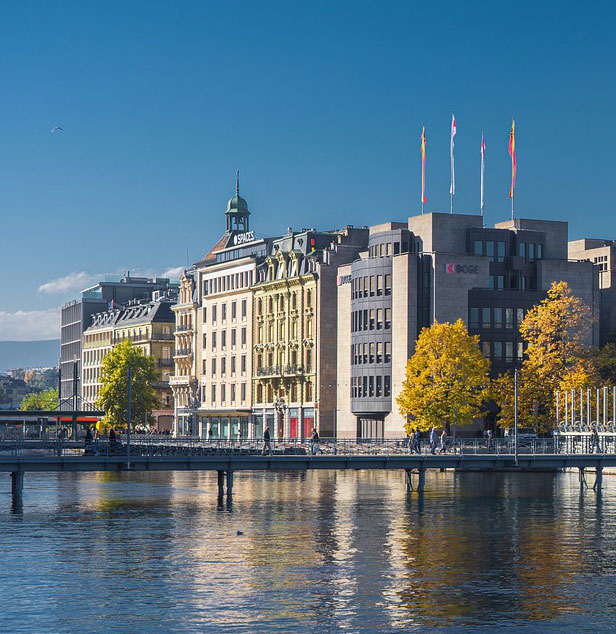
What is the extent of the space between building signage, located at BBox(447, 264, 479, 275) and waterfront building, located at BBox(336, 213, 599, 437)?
115mm

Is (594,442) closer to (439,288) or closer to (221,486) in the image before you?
(221,486)

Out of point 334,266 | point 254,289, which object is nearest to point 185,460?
point 334,266

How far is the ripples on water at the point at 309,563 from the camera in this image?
4753cm

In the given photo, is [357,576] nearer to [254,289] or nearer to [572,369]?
[572,369]

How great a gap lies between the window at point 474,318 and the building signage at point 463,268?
438 cm

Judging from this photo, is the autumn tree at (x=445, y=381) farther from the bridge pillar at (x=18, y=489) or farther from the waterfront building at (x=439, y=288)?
the bridge pillar at (x=18, y=489)

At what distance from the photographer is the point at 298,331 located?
604 ft

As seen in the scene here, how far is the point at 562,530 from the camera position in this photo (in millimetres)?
76125

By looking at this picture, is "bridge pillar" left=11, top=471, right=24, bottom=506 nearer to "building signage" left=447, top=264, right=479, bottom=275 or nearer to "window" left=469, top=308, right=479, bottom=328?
"building signage" left=447, top=264, right=479, bottom=275

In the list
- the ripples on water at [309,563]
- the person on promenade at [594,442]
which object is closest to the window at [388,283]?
the person on promenade at [594,442]

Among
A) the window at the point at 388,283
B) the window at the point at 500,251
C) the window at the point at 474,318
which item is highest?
the window at the point at 500,251

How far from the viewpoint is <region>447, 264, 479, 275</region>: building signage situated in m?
155

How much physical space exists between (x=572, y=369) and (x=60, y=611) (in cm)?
9378

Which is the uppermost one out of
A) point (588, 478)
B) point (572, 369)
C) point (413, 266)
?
point (413, 266)
